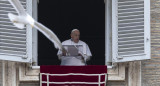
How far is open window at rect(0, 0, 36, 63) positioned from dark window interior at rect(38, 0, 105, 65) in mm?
3462

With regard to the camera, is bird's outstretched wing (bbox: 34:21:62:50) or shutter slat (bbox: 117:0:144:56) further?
shutter slat (bbox: 117:0:144:56)

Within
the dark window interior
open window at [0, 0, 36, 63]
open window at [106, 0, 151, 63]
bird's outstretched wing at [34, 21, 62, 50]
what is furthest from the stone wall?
the dark window interior

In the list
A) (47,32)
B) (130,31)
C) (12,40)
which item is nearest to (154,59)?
(130,31)

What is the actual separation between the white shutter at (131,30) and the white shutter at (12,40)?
133cm

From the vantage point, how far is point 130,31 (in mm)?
12477

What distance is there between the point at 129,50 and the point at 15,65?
5.84 ft

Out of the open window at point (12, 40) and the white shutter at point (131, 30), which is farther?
the white shutter at point (131, 30)

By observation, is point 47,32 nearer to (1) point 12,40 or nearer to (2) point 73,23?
(1) point 12,40

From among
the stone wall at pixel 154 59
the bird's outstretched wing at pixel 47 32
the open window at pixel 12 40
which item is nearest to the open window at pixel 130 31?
the stone wall at pixel 154 59

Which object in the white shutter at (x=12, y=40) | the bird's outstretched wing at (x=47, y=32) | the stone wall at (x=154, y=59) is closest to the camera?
the bird's outstretched wing at (x=47, y=32)

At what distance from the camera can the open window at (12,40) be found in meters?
12.3

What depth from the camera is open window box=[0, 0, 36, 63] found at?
12.3 metres

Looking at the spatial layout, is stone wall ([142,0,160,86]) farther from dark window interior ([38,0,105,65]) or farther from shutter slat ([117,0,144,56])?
dark window interior ([38,0,105,65])

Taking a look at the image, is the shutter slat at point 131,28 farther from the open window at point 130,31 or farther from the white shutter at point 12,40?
the white shutter at point 12,40
